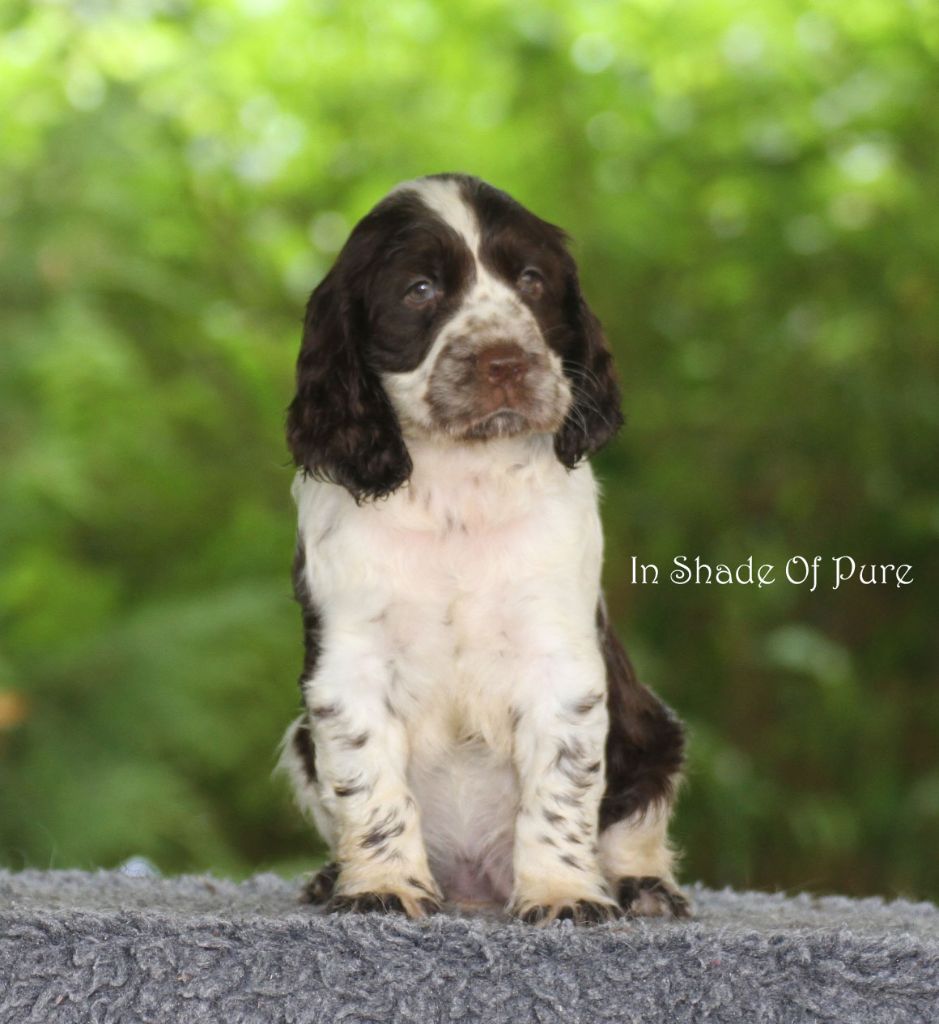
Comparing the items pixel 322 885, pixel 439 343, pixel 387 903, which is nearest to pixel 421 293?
pixel 439 343

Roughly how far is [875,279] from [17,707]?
384cm

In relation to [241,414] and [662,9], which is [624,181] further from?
[241,414]

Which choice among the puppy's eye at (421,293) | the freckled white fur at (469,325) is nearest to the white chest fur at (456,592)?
the freckled white fur at (469,325)

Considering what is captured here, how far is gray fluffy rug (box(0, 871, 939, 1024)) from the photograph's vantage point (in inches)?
96.0

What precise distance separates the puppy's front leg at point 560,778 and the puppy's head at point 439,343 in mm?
442

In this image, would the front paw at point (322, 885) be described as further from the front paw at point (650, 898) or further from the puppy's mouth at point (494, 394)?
the puppy's mouth at point (494, 394)

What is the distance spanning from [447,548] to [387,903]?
2.19 ft

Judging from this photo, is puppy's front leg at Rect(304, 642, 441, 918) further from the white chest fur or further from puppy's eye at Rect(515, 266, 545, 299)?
puppy's eye at Rect(515, 266, 545, 299)

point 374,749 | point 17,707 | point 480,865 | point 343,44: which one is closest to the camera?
point 374,749

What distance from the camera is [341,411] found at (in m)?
2.96

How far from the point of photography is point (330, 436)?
2947mm

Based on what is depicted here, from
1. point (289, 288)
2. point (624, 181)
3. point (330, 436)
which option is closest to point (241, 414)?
point (289, 288)

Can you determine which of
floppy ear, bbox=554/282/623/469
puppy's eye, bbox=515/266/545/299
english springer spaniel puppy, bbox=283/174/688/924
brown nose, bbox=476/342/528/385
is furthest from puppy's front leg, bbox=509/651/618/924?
puppy's eye, bbox=515/266/545/299

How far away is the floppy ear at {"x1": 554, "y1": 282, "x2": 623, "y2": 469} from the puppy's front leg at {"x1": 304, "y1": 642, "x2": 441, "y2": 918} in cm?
57
